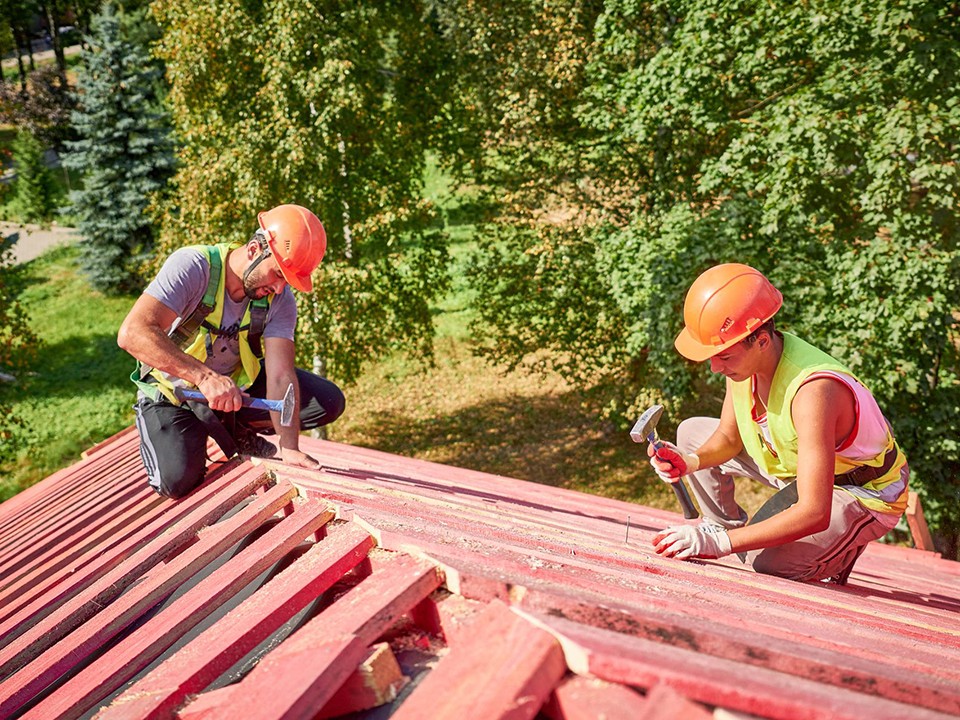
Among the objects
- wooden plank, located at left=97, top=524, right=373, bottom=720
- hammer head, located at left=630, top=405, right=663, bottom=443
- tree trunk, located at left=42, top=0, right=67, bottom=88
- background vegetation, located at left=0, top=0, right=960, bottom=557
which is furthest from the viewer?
tree trunk, located at left=42, top=0, right=67, bottom=88

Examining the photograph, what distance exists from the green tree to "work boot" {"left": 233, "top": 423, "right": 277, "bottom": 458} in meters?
5.79

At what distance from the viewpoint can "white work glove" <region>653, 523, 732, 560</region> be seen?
9.45 feet

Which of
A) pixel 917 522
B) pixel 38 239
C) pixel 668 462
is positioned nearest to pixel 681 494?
pixel 668 462

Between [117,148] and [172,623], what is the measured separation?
67.7 feet

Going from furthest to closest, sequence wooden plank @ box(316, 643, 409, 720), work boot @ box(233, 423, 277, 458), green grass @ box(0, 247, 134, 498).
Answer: green grass @ box(0, 247, 134, 498) < work boot @ box(233, 423, 277, 458) < wooden plank @ box(316, 643, 409, 720)

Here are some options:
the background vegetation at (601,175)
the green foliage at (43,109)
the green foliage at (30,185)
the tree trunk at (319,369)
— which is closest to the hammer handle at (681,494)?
the background vegetation at (601,175)

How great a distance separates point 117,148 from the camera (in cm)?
1928

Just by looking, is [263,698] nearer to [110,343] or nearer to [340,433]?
[340,433]

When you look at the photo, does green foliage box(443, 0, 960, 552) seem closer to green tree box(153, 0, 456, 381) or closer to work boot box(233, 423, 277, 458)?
green tree box(153, 0, 456, 381)

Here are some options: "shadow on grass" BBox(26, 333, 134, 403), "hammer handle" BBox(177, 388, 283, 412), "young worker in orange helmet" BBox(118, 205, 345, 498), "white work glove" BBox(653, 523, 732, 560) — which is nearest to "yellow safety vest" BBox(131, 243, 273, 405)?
"young worker in orange helmet" BBox(118, 205, 345, 498)

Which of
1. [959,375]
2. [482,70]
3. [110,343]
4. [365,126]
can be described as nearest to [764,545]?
[959,375]

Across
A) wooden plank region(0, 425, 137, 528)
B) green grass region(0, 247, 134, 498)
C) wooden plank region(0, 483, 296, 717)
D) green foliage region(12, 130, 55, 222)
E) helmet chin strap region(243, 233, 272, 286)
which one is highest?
green foliage region(12, 130, 55, 222)

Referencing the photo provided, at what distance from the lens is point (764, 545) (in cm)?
285

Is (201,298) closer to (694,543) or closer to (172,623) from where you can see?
(172,623)
